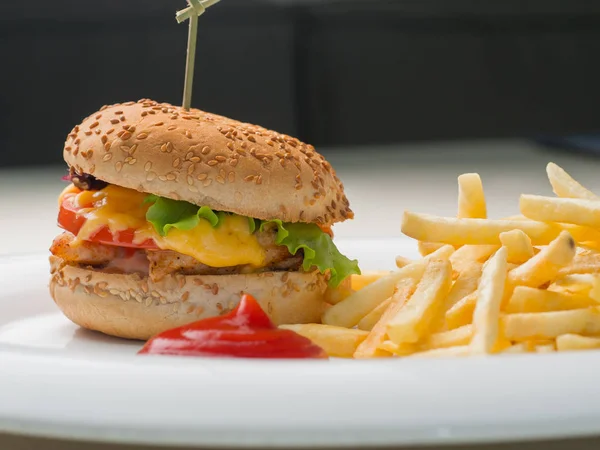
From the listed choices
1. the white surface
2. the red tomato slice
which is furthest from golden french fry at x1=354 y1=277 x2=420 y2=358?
the white surface

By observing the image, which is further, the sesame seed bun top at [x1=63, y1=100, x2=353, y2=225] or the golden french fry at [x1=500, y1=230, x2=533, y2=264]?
the sesame seed bun top at [x1=63, y1=100, x2=353, y2=225]

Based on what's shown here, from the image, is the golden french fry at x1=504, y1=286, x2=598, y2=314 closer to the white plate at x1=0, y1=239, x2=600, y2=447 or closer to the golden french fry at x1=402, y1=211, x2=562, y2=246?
the golden french fry at x1=402, y1=211, x2=562, y2=246

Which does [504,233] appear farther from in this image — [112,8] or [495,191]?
[112,8]

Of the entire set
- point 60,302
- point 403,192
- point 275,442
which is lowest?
point 403,192

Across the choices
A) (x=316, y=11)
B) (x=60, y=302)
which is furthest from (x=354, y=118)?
(x=60, y=302)

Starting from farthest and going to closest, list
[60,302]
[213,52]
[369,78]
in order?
1. [369,78]
2. [213,52]
3. [60,302]

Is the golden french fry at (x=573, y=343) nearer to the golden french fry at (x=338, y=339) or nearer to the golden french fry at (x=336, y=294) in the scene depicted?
the golden french fry at (x=338, y=339)

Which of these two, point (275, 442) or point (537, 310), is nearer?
point (275, 442)

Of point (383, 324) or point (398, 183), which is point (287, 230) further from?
point (398, 183)
